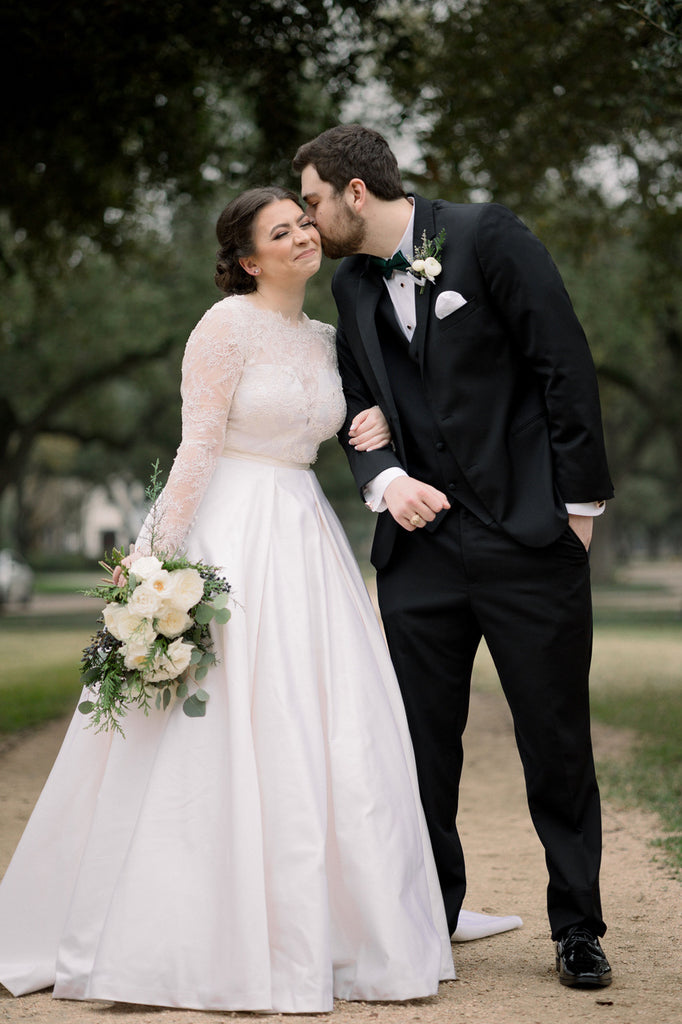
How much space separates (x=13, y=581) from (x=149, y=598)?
84.3 ft

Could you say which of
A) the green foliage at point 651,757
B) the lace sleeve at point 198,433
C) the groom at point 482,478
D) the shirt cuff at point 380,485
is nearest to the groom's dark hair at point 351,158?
the groom at point 482,478

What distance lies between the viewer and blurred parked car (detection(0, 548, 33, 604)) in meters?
27.5

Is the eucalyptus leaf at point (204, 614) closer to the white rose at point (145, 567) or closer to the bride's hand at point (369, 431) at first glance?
the white rose at point (145, 567)

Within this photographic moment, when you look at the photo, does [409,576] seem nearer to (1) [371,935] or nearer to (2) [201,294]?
(1) [371,935]

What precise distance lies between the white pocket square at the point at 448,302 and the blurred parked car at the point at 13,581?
25393mm

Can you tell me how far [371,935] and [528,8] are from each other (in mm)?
7570

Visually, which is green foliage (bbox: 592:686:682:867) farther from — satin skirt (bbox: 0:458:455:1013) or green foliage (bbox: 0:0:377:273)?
green foliage (bbox: 0:0:377:273)

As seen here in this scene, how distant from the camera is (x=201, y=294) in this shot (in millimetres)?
21125

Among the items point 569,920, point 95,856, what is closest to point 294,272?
point 95,856

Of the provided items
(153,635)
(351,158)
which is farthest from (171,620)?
(351,158)

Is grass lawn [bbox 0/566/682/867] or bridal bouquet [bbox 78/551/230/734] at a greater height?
bridal bouquet [bbox 78/551/230/734]

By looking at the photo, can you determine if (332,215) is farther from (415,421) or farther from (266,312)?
(415,421)

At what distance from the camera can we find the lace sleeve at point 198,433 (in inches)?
141

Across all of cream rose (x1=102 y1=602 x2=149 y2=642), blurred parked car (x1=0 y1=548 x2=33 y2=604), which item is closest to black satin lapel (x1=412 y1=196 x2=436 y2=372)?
cream rose (x1=102 y1=602 x2=149 y2=642)
